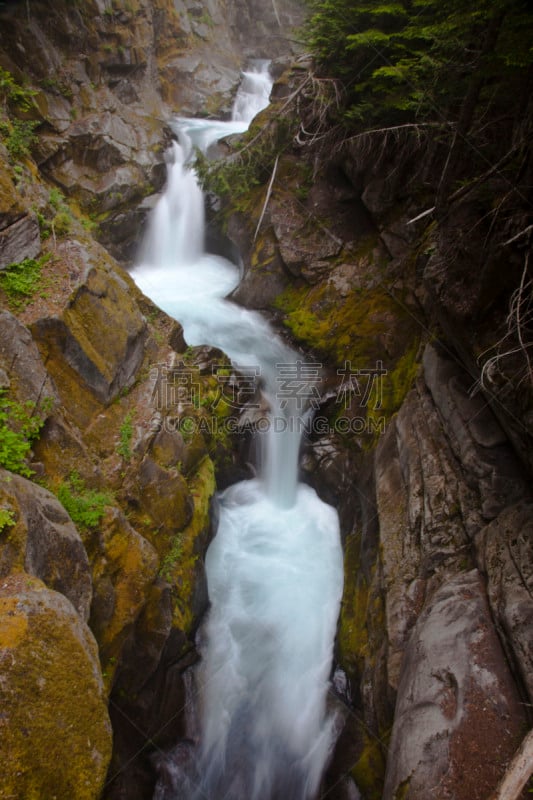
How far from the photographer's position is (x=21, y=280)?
20.5ft

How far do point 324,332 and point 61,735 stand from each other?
30.8 ft

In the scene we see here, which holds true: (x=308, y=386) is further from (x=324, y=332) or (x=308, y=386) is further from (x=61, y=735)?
(x=61, y=735)

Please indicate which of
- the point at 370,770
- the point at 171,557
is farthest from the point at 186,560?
the point at 370,770

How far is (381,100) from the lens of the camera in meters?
9.20

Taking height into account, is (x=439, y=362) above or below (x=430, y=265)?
below

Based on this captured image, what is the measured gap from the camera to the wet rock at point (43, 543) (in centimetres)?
354

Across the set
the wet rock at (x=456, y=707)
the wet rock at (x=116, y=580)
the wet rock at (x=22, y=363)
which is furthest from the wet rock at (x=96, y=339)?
the wet rock at (x=456, y=707)

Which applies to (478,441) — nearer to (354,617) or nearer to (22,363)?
(354,617)

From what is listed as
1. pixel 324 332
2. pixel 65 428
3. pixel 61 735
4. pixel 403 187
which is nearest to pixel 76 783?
pixel 61 735

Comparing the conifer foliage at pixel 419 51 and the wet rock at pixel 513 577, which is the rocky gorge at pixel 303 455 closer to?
the wet rock at pixel 513 577

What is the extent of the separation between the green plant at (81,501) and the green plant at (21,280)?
9.14 ft

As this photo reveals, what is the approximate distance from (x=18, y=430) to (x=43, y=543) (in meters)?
1.48

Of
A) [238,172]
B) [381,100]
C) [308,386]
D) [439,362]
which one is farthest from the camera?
[238,172]

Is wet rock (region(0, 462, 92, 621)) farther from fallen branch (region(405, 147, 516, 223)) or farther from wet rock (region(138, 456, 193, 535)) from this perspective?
fallen branch (region(405, 147, 516, 223))
